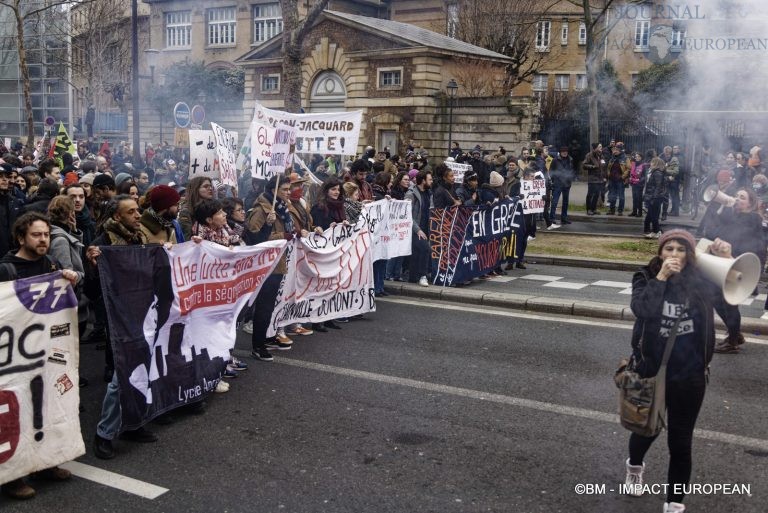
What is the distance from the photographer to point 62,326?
4887mm

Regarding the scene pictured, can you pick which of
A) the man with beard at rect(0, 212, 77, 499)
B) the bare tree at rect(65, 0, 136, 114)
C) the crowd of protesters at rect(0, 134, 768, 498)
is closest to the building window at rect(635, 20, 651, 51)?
the crowd of protesters at rect(0, 134, 768, 498)

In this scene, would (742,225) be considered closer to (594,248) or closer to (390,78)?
(594,248)

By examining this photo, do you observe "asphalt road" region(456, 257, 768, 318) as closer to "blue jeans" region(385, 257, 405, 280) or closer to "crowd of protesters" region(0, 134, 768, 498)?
"crowd of protesters" region(0, 134, 768, 498)

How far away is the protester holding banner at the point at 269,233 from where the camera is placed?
7426 millimetres

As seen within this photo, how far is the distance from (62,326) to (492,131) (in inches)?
1103

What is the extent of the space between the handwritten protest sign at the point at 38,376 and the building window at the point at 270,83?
115 ft

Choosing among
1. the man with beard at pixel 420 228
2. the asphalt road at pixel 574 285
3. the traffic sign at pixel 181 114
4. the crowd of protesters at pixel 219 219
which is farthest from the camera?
the traffic sign at pixel 181 114

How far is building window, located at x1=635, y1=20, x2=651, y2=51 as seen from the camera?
81.9 feet

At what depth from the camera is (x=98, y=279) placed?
6.00m

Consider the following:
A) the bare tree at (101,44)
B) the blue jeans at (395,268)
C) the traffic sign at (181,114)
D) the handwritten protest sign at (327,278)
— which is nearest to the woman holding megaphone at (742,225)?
the handwritten protest sign at (327,278)

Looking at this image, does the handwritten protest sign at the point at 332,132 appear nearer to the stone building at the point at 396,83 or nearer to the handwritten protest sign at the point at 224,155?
the handwritten protest sign at the point at 224,155

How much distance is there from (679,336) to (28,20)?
136 ft

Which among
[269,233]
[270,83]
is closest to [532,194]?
[269,233]

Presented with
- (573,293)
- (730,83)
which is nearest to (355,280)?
(573,293)
